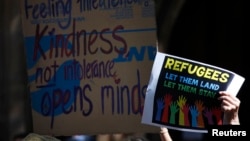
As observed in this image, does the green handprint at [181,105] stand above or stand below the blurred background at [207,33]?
below

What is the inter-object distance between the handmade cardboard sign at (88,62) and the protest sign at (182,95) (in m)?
0.19

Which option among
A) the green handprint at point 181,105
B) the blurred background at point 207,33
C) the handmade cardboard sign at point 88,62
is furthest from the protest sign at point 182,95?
the blurred background at point 207,33

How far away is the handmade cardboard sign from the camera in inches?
126

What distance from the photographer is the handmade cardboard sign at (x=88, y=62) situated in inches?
126

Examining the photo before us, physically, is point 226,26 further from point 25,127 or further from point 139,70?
point 25,127

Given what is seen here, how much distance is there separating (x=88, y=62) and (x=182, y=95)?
660mm

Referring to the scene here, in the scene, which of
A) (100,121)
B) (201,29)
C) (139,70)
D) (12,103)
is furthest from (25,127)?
(201,29)

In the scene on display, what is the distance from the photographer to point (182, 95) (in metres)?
2.98

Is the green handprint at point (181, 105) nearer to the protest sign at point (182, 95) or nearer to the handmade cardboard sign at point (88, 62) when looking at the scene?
the protest sign at point (182, 95)

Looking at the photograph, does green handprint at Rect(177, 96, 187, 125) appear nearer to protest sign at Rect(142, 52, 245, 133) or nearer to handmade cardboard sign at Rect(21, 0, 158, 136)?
protest sign at Rect(142, 52, 245, 133)

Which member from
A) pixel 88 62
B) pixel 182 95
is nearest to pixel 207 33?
pixel 182 95

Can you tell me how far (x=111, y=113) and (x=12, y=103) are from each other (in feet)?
2.72

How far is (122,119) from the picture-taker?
10.5 ft

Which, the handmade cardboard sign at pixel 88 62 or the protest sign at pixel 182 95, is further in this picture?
the handmade cardboard sign at pixel 88 62
